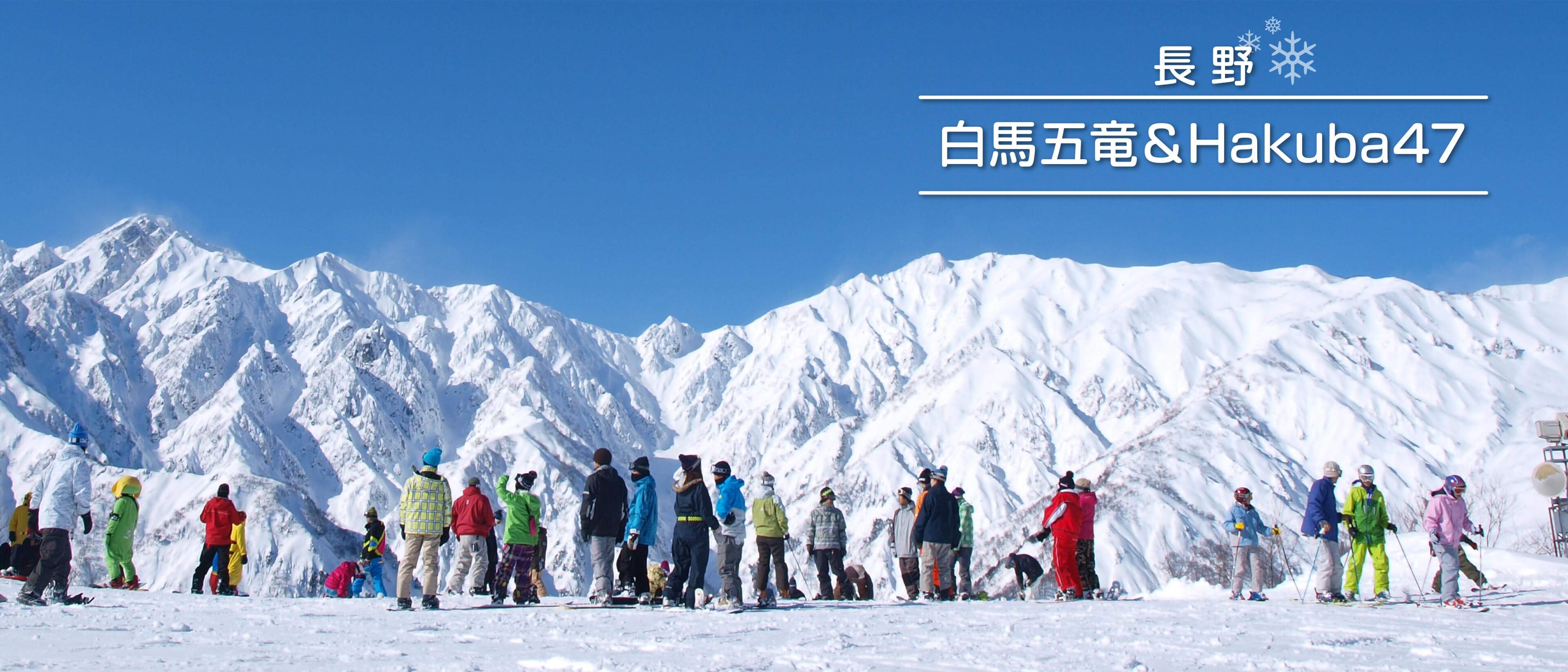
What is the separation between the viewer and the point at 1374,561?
63.5ft

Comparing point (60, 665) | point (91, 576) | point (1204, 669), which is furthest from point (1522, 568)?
point (91, 576)

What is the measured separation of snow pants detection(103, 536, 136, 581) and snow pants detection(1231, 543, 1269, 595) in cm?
2060

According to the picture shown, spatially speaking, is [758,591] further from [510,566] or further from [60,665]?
[60,665]

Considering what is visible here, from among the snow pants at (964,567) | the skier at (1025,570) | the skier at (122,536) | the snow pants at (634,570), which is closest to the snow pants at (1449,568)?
the skier at (1025,570)

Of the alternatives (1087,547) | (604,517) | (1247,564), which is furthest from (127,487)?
(1247,564)

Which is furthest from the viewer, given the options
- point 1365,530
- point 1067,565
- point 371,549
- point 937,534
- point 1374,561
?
point 371,549

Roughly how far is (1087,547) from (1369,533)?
179 inches

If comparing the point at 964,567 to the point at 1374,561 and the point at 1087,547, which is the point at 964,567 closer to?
the point at 1087,547

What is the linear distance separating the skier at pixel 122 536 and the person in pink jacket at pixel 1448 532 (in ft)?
70.8

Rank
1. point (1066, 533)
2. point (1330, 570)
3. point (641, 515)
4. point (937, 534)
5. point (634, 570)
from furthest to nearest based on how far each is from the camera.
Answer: point (937, 534) → point (1066, 533) → point (1330, 570) → point (634, 570) → point (641, 515)

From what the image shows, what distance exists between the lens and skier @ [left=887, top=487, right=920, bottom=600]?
872 inches

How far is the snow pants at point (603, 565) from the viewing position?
56.3ft

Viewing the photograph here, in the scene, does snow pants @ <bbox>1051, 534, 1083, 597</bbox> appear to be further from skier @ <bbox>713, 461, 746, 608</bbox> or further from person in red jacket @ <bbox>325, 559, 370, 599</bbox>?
person in red jacket @ <bbox>325, 559, 370, 599</bbox>

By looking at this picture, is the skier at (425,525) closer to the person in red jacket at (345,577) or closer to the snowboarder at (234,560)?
the snowboarder at (234,560)
